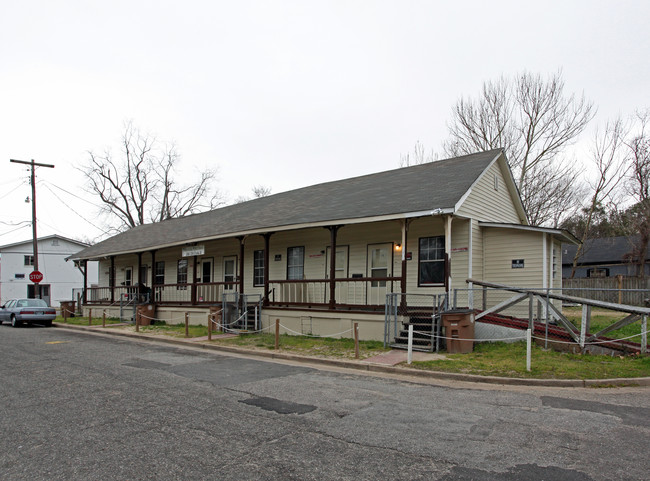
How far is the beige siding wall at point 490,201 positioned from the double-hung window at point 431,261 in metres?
1.26

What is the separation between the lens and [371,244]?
15.8 m

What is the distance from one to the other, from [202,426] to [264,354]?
6313 mm

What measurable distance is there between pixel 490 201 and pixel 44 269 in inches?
1708

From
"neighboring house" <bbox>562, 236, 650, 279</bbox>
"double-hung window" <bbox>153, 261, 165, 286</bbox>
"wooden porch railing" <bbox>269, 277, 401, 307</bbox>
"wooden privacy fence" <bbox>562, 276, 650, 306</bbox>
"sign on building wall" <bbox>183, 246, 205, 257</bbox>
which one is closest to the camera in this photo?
"wooden porch railing" <bbox>269, 277, 401, 307</bbox>

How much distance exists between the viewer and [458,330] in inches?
449

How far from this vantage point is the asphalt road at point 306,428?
14.7ft

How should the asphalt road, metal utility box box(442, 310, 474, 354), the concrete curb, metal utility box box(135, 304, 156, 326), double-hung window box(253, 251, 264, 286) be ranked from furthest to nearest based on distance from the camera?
1. metal utility box box(135, 304, 156, 326)
2. double-hung window box(253, 251, 264, 286)
3. metal utility box box(442, 310, 474, 354)
4. the concrete curb
5. the asphalt road

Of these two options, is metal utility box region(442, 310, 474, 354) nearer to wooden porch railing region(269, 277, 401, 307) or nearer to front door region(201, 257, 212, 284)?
wooden porch railing region(269, 277, 401, 307)

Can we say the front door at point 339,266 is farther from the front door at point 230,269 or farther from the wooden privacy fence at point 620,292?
the wooden privacy fence at point 620,292

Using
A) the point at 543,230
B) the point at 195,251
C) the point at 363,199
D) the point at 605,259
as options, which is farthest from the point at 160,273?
the point at 605,259

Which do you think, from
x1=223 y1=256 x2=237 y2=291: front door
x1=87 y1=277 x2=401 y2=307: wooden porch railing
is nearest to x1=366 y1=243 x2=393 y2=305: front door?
x1=87 y1=277 x2=401 y2=307: wooden porch railing

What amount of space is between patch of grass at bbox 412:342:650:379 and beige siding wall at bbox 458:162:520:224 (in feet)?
15.1

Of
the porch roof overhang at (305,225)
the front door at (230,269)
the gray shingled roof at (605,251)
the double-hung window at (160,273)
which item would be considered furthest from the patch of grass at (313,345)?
the gray shingled roof at (605,251)

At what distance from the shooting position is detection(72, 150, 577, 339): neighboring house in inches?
540
